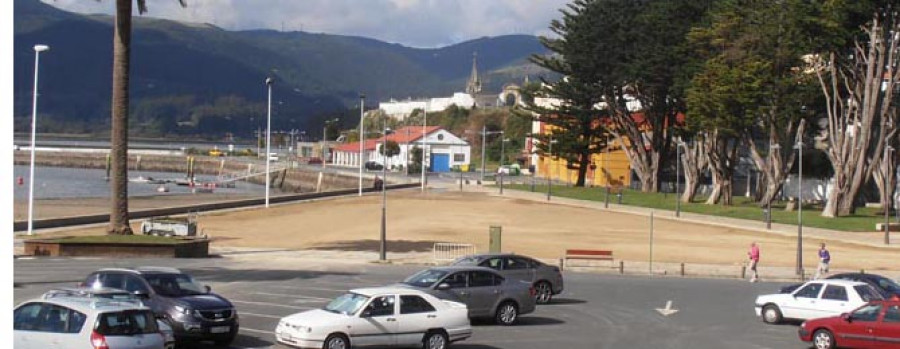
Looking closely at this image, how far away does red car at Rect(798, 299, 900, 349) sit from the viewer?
23.4 meters

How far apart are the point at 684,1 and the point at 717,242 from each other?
4256 centimetres

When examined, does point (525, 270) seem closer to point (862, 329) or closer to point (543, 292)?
point (543, 292)

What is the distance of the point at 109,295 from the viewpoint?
21594 mm

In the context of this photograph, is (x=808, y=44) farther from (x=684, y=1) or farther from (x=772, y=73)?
(x=684, y=1)

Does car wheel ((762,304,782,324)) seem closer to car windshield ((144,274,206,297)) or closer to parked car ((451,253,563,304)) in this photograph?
parked car ((451,253,563,304))

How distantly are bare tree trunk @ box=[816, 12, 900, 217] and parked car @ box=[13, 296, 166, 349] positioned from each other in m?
72.5

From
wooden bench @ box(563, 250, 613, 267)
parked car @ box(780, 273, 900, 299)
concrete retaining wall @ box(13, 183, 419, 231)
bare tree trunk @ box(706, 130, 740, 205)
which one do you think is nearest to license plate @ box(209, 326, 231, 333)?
parked car @ box(780, 273, 900, 299)

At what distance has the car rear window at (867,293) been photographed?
28.0m

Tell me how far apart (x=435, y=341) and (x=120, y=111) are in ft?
91.8

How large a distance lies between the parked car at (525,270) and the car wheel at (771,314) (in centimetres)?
632

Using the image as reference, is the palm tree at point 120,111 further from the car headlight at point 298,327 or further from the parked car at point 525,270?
the car headlight at point 298,327
